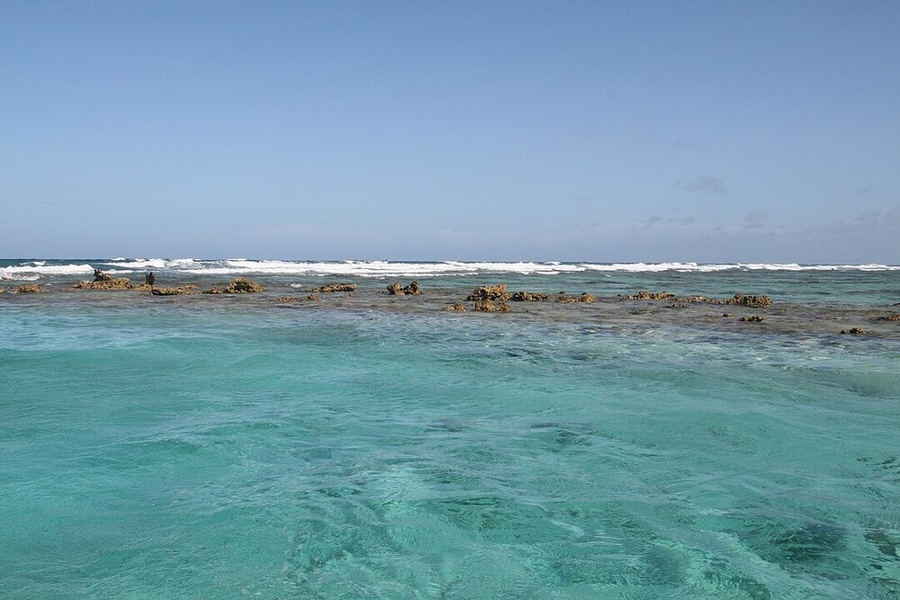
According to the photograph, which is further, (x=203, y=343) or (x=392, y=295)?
(x=392, y=295)

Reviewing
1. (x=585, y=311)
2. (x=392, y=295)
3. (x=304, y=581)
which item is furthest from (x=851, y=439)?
(x=392, y=295)

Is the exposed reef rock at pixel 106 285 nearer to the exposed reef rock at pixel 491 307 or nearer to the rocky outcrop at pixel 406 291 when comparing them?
the rocky outcrop at pixel 406 291

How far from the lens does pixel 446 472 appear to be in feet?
17.3

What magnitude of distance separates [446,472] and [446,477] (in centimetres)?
11

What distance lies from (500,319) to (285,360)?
7296 mm

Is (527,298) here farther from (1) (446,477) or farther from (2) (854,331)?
(1) (446,477)

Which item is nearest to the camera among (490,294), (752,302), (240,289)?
(752,302)

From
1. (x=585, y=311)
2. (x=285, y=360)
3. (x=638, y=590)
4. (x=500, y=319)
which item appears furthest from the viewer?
(x=585, y=311)

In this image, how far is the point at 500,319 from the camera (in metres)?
16.7

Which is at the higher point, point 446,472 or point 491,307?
point 491,307

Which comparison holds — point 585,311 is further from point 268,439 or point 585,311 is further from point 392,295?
point 268,439

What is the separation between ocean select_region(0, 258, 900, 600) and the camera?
3.68 meters

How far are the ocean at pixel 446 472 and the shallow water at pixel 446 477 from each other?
2cm

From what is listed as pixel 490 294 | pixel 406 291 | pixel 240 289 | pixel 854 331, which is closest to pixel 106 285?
pixel 240 289
